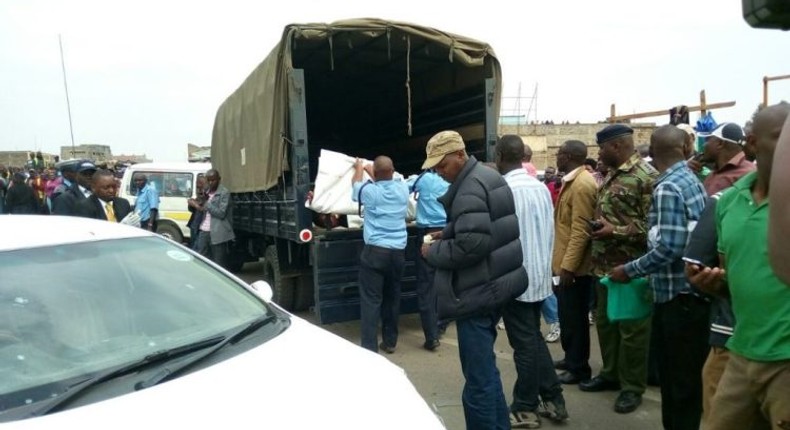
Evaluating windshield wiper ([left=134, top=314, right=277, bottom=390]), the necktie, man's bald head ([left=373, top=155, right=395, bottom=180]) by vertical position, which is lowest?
windshield wiper ([left=134, top=314, right=277, bottom=390])

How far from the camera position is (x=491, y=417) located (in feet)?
10.9

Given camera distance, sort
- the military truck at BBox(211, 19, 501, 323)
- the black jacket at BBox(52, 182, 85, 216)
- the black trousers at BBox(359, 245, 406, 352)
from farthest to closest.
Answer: the military truck at BBox(211, 19, 501, 323), the black trousers at BBox(359, 245, 406, 352), the black jacket at BBox(52, 182, 85, 216)

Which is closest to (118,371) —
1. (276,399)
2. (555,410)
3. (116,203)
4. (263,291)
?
(276,399)

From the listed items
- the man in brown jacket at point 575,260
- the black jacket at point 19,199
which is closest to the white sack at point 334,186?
the man in brown jacket at point 575,260

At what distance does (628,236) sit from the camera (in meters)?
4.02

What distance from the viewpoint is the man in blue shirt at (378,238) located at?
539cm

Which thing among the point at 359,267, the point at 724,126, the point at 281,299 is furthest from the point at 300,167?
the point at 724,126

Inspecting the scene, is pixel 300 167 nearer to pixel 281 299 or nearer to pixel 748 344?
pixel 281 299

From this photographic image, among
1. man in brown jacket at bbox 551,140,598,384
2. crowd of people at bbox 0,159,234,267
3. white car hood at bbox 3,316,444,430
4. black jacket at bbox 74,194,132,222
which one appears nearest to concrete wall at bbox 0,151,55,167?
crowd of people at bbox 0,159,234,267

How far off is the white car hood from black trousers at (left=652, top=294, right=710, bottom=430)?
1.67 metres

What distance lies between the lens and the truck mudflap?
5.77 meters

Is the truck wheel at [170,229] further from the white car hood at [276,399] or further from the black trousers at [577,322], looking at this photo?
the white car hood at [276,399]

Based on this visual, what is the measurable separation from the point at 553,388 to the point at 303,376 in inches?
87.8

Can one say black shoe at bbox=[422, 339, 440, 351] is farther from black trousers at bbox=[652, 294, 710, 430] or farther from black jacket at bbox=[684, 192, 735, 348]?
black jacket at bbox=[684, 192, 735, 348]
